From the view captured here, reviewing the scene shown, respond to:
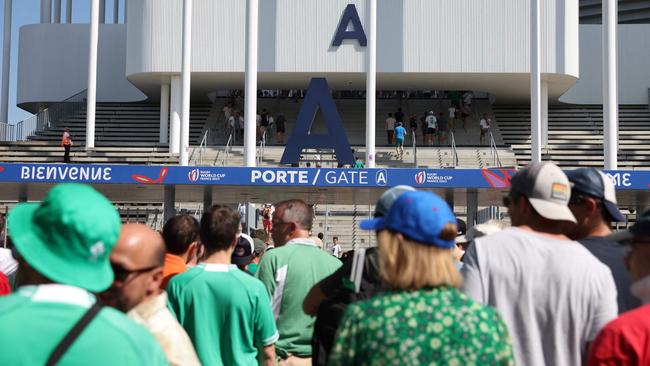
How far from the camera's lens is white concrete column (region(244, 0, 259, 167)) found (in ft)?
106

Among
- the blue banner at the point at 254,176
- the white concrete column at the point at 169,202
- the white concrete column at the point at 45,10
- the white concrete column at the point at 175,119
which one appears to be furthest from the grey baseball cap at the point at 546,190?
the white concrete column at the point at 45,10

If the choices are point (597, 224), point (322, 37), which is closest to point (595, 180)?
point (597, 224)

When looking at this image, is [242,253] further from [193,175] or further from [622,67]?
[622,67]

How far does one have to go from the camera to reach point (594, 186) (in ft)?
16.2

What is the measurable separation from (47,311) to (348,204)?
94.5 feet

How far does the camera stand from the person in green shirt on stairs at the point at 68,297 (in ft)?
9.26

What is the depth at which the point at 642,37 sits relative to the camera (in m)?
46.2

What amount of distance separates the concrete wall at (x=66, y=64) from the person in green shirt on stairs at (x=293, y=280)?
4185cm

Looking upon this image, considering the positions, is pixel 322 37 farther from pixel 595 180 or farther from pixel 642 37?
pixel 595 180

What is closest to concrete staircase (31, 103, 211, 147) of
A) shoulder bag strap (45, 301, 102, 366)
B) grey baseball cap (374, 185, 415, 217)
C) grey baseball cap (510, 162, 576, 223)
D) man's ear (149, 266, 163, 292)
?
grey baseball cap (374, 185, 415, 217)

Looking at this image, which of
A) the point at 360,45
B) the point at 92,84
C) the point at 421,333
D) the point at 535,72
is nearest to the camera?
the point at 421,333

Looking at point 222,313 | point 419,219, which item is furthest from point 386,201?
point 222,313

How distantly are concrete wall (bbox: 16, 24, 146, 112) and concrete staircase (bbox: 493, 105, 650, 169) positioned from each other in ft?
60.6

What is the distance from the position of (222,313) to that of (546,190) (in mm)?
2166
